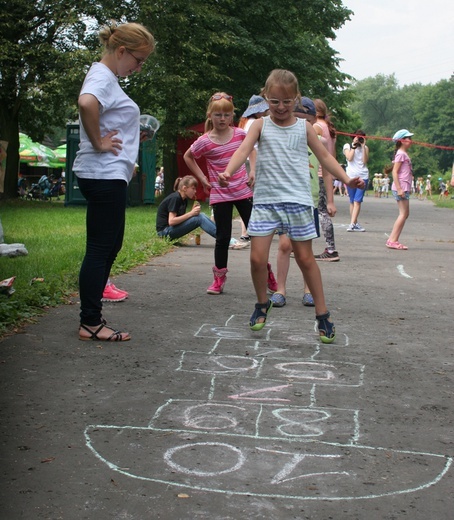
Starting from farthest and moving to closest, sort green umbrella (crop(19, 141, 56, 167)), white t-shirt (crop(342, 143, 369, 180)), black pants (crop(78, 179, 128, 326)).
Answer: green umbrella (crop(19, 141, 56, 167))
white t-shirt (crop(342, 143, 369, 180))
black pants (crop(78, 179, 128, 326))

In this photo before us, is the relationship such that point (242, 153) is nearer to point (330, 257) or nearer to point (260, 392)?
point (260, 392)

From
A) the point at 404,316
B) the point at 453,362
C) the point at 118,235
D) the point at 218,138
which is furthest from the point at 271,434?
the point at 218,138

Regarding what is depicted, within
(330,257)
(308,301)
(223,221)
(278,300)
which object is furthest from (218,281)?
(330,257)

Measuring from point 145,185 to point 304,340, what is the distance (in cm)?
2362

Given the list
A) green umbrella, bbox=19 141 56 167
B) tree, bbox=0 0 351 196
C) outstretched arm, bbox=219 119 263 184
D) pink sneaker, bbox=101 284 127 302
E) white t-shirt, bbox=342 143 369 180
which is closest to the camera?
outstretched arm, bbox=219 119 263 184

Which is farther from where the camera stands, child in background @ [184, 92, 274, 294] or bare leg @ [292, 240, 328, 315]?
child in background @ [184, 92, 274, 294]

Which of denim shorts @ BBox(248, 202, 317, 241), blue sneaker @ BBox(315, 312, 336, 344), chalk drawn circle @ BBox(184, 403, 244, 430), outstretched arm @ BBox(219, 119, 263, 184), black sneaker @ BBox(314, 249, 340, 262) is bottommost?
black sneaker @ BBox(314, 249, 340, 262)

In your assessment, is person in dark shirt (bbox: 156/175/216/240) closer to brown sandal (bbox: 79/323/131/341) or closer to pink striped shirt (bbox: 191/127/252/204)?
pink striped shirt (bbox: 191/127/252/204)

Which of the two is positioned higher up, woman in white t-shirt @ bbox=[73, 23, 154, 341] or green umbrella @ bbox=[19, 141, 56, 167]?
woman in white t-shirt @ bbox=[73, 23, 154, 341]

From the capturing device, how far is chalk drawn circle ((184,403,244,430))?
3.88 meters

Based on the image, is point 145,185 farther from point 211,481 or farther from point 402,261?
point 211,481

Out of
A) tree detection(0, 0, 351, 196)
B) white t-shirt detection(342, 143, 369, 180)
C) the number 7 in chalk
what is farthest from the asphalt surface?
tree detection(0, 0, 351, 196)

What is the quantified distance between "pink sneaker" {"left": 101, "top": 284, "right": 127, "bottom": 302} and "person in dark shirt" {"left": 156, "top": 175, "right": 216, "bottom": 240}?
4594 millimetres

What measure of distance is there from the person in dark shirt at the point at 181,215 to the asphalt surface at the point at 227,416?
193 inches
